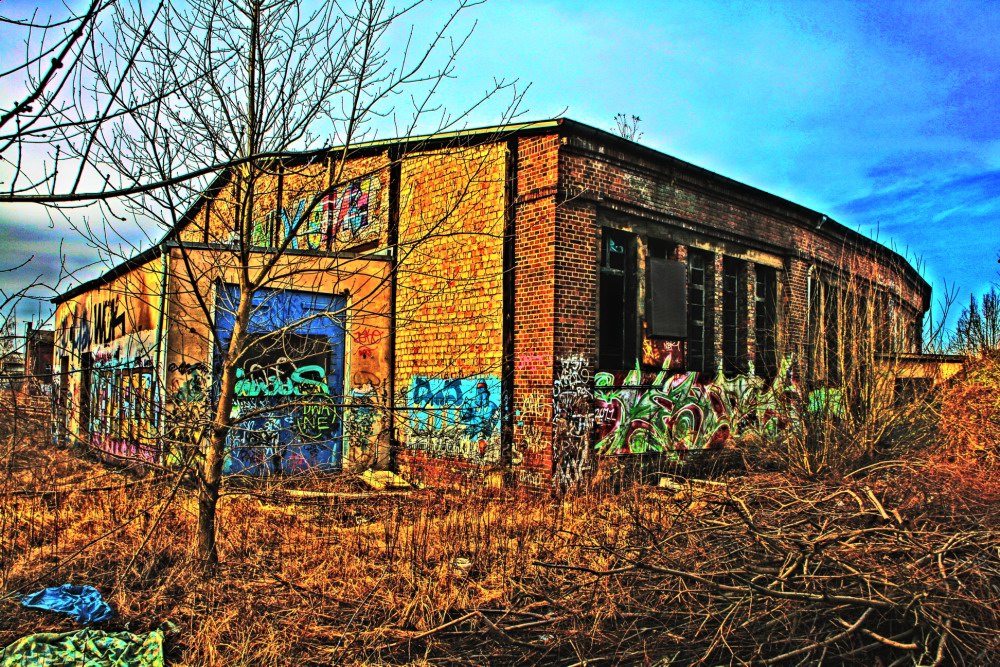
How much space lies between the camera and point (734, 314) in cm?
1370

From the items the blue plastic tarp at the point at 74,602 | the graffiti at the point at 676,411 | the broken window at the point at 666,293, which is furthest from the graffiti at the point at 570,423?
the blue plastic tarp at the point at 74,602

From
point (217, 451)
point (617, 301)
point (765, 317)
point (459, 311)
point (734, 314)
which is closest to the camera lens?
point (217, 451)

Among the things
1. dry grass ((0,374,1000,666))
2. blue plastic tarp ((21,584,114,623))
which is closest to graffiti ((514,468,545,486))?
dry grass ((0,374,1000,666))

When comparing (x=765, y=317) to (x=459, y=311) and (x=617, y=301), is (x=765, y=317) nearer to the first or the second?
(x=617, y=301)

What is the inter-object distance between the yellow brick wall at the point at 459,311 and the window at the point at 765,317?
6162mm

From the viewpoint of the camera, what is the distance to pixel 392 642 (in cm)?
470

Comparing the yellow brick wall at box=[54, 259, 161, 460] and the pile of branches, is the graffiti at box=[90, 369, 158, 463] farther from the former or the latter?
the yellow brick wall at box=[54, 259, 161, 460]

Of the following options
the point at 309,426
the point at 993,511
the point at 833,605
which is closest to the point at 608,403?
the point at 309,426

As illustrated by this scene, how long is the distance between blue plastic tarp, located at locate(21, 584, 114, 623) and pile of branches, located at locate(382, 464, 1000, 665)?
7.01 feet

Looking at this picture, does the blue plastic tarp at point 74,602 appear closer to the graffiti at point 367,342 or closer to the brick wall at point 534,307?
the brick wall at point 534,307

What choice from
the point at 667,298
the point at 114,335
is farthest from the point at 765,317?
the point at 114,335

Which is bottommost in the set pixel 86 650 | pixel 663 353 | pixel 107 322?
pixel 86 650

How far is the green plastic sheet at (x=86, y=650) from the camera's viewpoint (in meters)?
4.25

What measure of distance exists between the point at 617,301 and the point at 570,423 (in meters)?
2.33
